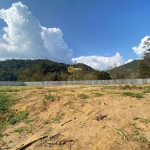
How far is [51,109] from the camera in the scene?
26.2ft

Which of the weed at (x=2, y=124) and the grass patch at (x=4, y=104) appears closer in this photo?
the weed at (x=2, y=124)

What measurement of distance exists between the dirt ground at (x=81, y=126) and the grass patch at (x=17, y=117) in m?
0.21

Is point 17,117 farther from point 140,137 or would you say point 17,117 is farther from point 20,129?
point 140,137

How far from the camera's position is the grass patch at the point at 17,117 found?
23.6 feet

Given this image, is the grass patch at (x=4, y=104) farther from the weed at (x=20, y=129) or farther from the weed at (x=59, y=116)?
the weed at (x=59, y=116)

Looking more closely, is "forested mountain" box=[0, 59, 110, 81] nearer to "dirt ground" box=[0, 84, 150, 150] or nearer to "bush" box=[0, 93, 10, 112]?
"bush" box=[0, 93, 10, 112]

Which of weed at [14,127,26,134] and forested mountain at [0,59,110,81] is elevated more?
forested mountain at [0,59,110,81]

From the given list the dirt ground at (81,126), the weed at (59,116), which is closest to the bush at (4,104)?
the dirt ground at (81,126)

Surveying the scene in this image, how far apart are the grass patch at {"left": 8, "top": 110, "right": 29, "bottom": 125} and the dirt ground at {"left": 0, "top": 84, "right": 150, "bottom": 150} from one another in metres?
0.21

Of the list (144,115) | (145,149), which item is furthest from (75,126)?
(144,115)

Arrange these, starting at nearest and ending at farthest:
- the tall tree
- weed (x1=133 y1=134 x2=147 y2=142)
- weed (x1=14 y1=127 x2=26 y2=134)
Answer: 1. weed (x1=133 y1=134 x2=147 y2=142)
2. weed (x1=14 y1=127 x2=26 y2=134)
3. the tall tree

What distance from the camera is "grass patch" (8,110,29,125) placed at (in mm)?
7188

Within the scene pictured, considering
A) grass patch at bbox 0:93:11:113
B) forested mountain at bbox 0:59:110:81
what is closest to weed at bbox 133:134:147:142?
grass patch at bbox 0:93:11:113

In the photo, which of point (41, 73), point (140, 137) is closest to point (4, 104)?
point (140, 137)
